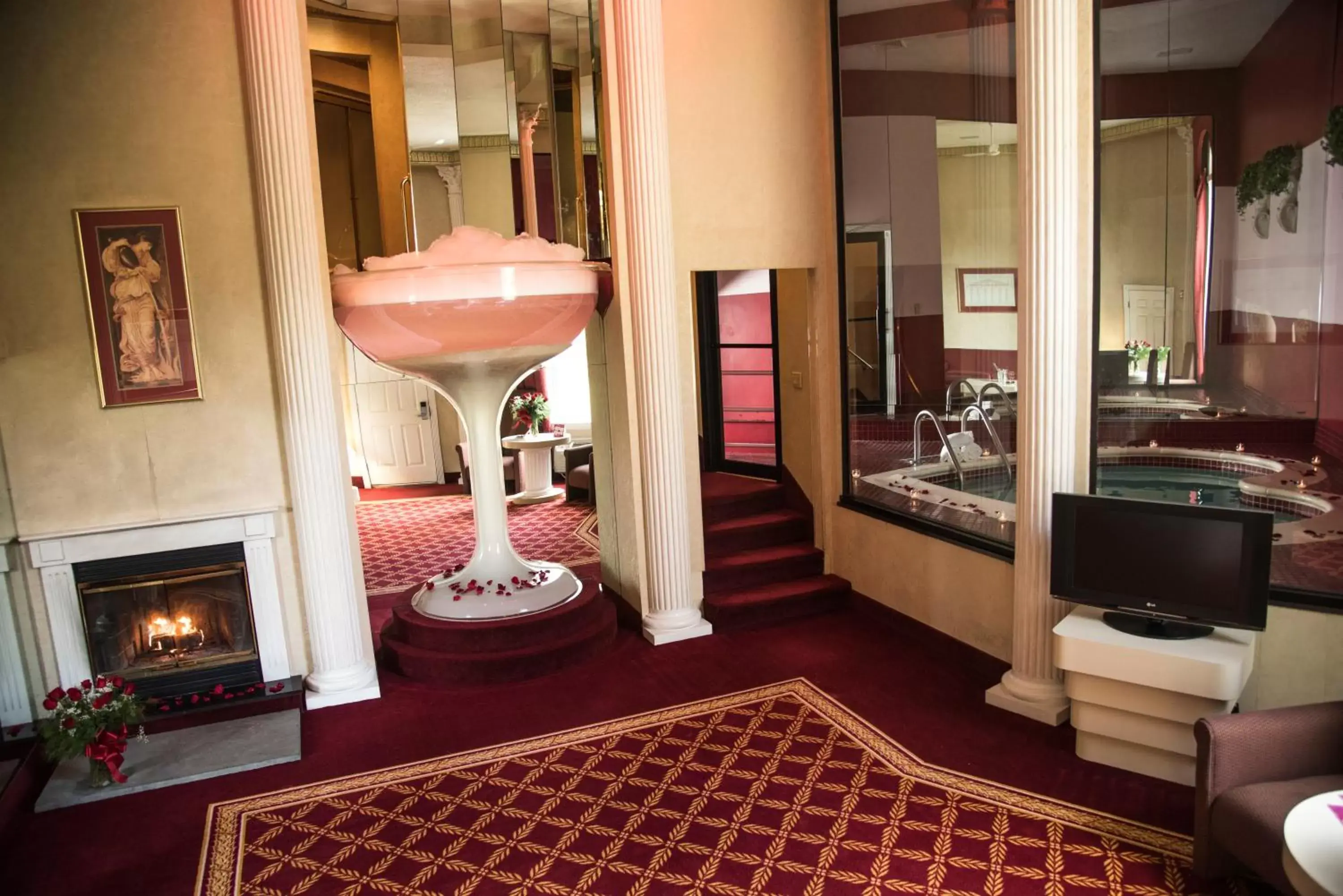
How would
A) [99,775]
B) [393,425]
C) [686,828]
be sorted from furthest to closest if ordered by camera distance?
[393,425] < [99,775] < [686,828]

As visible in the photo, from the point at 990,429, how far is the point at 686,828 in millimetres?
2947

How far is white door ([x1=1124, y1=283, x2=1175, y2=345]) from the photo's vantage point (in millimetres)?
4684

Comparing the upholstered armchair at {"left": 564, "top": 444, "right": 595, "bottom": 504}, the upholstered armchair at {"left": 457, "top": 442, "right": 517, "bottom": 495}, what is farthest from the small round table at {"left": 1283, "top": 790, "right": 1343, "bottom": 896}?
the upholstered armchair at {"left": 457, "top": 442, "right": 517, "bottom": 495}

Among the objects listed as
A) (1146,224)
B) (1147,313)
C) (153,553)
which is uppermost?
(1146,224)

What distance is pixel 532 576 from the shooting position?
660 centimetres

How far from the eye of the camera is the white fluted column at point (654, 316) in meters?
6.01

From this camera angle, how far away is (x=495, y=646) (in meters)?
6.06

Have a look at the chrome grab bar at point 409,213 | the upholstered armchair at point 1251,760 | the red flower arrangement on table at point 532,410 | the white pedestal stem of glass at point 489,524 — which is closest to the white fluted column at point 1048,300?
the upholstered armchair at point 1251,760

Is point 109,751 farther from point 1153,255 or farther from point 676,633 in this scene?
point 1153,255

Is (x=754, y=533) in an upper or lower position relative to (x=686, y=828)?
upper

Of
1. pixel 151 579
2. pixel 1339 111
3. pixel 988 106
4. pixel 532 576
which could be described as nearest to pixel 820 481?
pixel 532 576

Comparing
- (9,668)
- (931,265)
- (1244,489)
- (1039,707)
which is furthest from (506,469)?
(1244,489)

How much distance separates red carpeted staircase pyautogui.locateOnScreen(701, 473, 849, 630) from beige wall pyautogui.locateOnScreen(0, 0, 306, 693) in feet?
10.4

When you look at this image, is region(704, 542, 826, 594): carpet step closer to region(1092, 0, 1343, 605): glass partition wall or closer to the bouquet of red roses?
region(1092, 0, 1343, 605): glass partition wall
